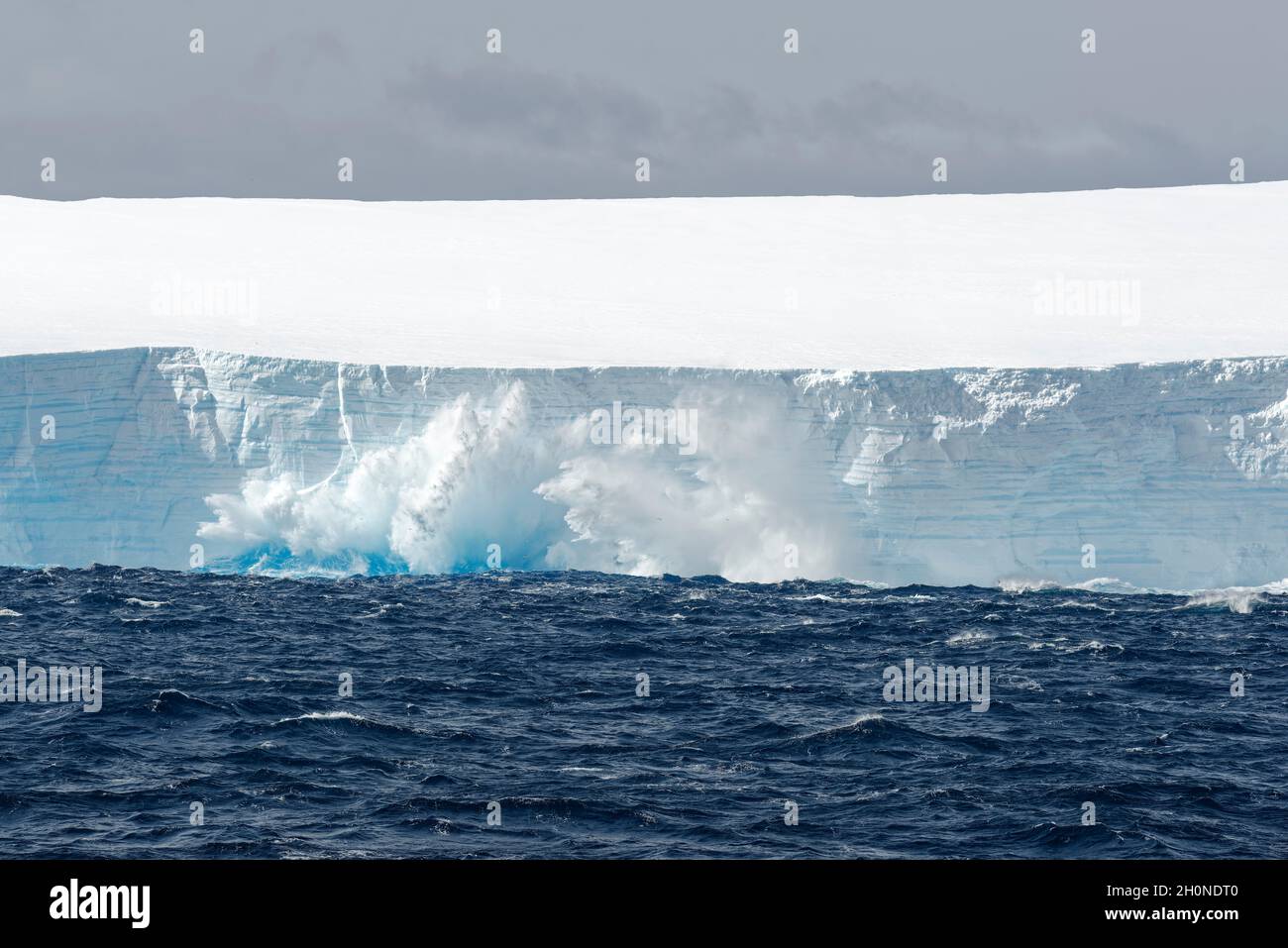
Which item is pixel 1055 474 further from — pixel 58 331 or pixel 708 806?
pixel 58 331

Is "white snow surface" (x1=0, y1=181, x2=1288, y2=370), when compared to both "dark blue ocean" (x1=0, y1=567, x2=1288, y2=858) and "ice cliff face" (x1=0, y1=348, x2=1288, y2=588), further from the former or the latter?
"dark blue ocean" (x1=0, y1=567, x2=1288, y2=858)

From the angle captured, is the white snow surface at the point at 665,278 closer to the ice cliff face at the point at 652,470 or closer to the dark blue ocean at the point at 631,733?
the ice cliff face at the point at 652,470

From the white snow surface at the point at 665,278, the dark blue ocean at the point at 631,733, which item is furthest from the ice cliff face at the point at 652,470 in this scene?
the dark blue ocean at the point at 631,733

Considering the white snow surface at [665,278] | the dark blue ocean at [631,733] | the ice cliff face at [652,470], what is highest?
the white snow surface at [665,278]

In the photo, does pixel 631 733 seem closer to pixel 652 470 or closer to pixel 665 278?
pixel 652 470

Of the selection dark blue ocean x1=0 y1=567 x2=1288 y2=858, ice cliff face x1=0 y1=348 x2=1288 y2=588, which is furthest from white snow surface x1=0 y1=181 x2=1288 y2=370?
dark blue ocean x1=0 y1=567 x2=1288 y2=858

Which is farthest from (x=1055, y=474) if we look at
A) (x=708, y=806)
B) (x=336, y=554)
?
(x=708, y=806)
